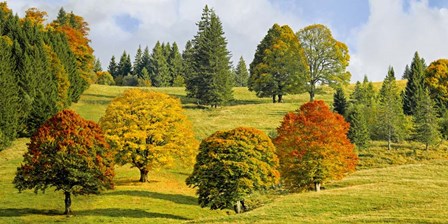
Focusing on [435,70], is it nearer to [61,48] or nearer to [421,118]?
[421,118]

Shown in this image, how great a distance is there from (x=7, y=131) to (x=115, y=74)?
139511 mm

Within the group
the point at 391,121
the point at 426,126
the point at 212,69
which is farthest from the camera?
the point at 212,69

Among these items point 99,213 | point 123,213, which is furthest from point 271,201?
point 99,213

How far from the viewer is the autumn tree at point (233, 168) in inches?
1543

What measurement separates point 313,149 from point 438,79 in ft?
219

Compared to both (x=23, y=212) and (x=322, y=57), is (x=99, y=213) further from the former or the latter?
(x=322, y=57)

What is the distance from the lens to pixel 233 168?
39.5 m

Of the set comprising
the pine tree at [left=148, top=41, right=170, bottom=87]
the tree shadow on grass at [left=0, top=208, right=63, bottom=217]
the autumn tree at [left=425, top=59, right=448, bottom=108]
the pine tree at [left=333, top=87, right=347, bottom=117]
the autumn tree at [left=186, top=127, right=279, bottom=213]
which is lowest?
the tree shadow on grass at [left=0, top=208, right=63, bottom=217]

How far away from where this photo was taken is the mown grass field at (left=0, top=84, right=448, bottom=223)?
99.7 feet

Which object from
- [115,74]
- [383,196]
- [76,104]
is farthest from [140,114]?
[115,74]

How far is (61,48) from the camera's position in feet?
294

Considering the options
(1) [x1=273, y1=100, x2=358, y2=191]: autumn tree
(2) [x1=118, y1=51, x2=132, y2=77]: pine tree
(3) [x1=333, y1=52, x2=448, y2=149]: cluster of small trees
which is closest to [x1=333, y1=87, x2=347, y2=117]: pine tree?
(3) [x1=333, y1=52, x2=448, y2=149]: cluster of small trees

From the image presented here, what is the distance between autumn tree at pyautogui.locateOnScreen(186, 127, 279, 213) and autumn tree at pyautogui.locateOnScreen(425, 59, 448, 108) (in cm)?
7133

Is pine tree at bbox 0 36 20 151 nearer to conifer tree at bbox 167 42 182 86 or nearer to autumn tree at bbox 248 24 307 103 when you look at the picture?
autumn tree at bbox 248 24 307 103
